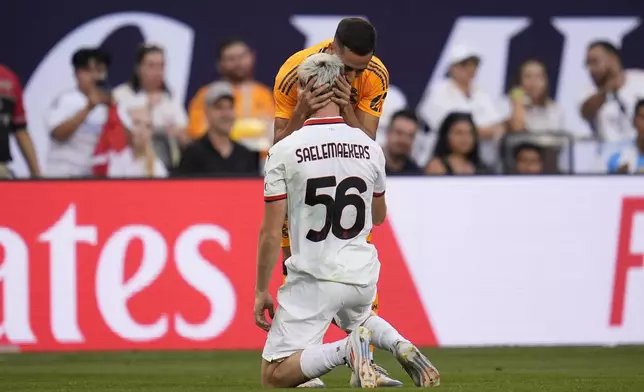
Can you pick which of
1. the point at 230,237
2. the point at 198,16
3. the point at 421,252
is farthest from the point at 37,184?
the point at 198,16

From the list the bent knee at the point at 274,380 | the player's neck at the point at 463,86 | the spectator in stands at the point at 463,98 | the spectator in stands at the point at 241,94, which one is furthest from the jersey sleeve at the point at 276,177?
the player's neck at the point at 463,86

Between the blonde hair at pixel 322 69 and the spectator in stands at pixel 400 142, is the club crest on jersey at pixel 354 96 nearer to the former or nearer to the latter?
the blonde hair at pixel 322 69

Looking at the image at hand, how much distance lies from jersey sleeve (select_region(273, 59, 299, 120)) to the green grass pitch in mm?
1678

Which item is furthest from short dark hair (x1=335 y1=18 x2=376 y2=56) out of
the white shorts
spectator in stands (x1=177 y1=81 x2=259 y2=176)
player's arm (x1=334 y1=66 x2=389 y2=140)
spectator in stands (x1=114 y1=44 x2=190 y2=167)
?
spectator in stands (x1=114 y1=44 x2=190 y2=167)

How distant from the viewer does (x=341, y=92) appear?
655 cm

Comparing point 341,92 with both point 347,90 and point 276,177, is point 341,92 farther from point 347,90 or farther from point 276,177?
point 276,177

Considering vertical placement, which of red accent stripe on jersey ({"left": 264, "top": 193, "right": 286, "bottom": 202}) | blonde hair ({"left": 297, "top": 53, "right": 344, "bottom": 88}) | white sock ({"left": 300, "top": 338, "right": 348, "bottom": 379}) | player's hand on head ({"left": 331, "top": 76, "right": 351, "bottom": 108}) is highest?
blonde hair ({"left": 297, "top": 53, "right": 344, "bottom": 88})

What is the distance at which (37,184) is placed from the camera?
11117 millimetres

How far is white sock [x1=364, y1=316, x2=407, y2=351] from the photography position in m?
6.38

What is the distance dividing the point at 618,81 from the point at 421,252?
512 cm

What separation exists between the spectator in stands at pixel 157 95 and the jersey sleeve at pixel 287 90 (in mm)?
6427

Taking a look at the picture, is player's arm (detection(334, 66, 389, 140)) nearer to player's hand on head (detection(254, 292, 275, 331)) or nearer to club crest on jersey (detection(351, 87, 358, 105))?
club crest on jersey (detection(351, 87, 358, 105))

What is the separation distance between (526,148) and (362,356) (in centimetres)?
743

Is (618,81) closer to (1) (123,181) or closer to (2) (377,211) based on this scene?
(1) (123,181)
